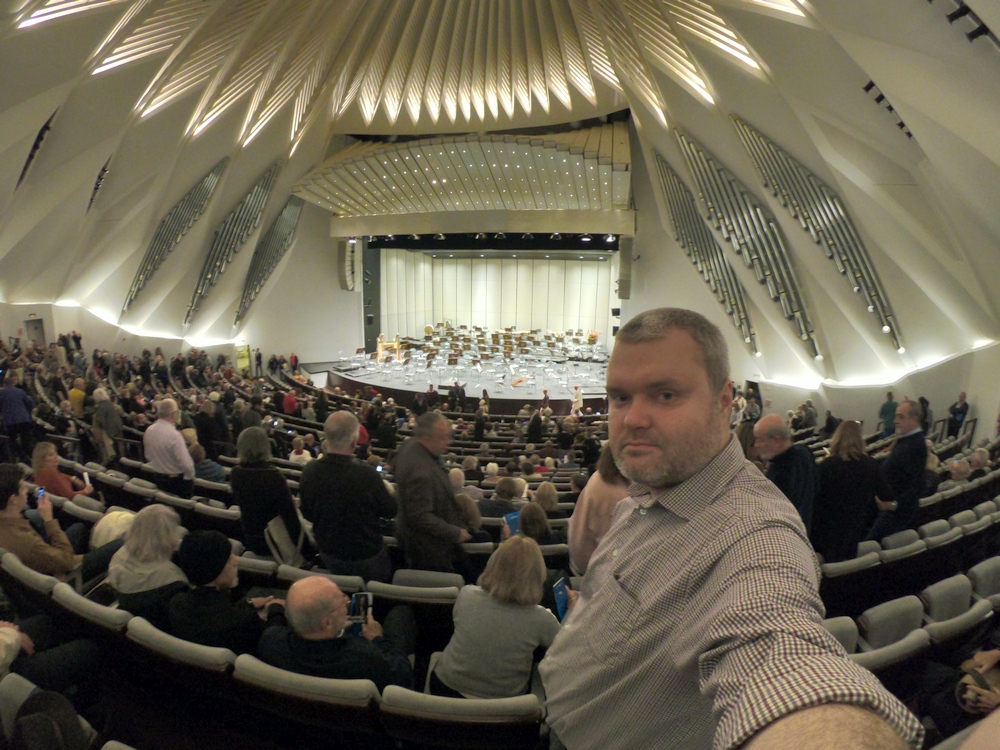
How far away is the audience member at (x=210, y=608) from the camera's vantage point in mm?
2424

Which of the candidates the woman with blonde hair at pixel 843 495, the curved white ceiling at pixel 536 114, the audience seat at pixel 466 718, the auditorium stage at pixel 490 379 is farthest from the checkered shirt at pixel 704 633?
the auditorium stage at pixel 490 379

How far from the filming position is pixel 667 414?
46.6 inches

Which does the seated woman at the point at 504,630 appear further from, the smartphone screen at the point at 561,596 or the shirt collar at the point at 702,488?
the shirt collar at the point at 702,488

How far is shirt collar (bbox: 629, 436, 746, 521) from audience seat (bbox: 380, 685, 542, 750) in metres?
1.23

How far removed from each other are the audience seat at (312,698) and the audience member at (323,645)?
5.4 inches

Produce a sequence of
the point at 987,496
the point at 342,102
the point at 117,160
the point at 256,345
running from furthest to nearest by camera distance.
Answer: the point at 256,345 → the point at 342,102 → the point at 117,160 → the point at 987,496

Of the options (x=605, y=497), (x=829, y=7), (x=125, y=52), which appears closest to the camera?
(x=605, y=497)

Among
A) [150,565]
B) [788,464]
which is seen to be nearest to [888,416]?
[788,464]

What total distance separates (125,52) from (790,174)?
14149mm

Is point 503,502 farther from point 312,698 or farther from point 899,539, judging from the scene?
point 899,539

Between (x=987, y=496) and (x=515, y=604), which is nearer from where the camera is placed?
(x=515, y=604)

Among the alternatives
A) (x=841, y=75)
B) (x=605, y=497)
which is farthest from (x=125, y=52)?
(x=605, y=497)

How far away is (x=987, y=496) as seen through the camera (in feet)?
18.3

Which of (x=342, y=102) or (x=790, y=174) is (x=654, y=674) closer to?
(x=790, y=174)
